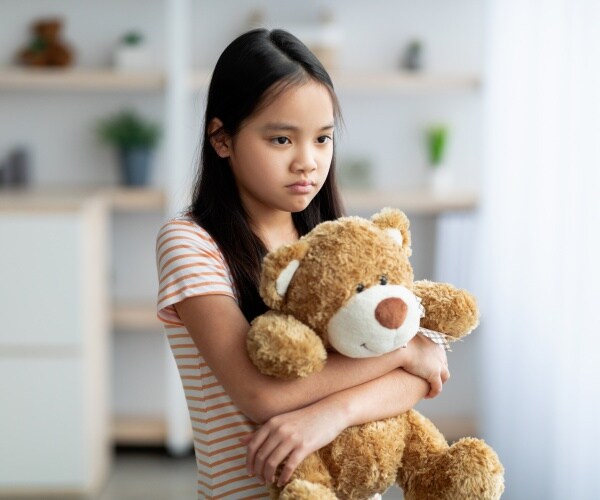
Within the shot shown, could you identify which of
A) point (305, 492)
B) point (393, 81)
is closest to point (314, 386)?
point (305, 492)

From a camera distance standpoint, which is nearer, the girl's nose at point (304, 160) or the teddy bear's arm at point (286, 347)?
the teddy bear's arm at point (286, 347)

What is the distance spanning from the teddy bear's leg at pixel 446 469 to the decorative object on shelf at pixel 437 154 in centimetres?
254

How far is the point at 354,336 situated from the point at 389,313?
0.17ft

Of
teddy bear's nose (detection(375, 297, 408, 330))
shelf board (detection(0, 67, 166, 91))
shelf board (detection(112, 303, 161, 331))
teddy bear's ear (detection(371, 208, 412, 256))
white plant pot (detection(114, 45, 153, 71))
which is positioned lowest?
shelf board (detection(112, 303, 161, 331))

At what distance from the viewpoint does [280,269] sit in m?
1.09

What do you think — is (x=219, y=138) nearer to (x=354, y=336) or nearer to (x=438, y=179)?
(x=354, y=336)

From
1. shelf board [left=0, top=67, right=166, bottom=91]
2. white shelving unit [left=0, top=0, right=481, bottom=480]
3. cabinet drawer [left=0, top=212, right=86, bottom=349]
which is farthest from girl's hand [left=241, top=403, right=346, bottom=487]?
shelf board [left=0, top=67, right=166, bottom=91]

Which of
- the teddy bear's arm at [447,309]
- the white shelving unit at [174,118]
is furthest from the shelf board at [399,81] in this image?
the teddy bear's arm at [447,309]

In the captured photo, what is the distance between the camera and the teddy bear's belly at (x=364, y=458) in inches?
43.6

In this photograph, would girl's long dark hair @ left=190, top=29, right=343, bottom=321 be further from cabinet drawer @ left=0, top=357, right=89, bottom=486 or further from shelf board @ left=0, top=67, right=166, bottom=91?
shelf board @ left=0, top=67, right=166, bottom=91

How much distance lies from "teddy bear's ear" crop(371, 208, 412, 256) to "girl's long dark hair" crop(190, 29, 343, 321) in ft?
0.66

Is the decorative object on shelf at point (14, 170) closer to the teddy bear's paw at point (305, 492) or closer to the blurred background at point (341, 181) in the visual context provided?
the blurred background at point (341, 181)

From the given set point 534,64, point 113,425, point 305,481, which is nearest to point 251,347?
point 305,481

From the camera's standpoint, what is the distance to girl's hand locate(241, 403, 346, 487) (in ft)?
3.62
